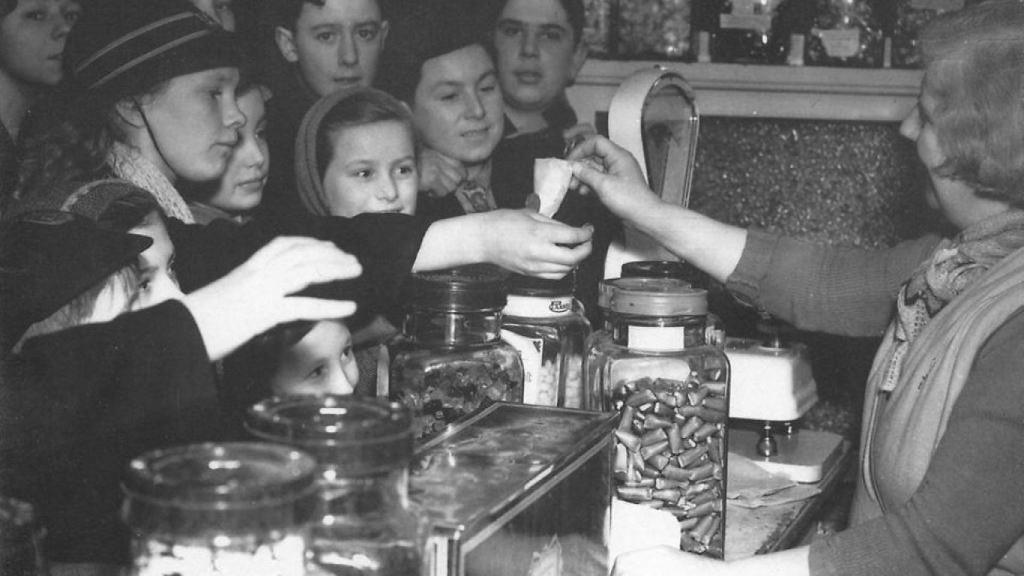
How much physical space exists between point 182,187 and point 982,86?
942 millimetres

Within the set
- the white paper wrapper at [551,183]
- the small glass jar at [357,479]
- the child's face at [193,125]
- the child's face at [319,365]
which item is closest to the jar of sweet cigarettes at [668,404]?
the white paper wrapper at [551,183]

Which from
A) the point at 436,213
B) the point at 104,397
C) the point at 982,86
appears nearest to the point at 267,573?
the point at 104,397

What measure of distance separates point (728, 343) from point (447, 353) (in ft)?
2.73

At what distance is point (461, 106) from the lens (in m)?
1.60

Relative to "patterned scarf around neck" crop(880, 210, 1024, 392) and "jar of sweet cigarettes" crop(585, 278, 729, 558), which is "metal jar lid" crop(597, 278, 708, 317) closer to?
"jar of sweet cigarettes" crop(585, 278, 729, 558)

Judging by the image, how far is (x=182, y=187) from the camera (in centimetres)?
102

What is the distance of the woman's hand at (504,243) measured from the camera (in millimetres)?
1332

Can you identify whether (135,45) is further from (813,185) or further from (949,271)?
(813,185)

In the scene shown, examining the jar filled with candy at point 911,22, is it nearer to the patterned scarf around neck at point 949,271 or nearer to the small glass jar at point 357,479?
the patterned scarf around neck at point 949,271

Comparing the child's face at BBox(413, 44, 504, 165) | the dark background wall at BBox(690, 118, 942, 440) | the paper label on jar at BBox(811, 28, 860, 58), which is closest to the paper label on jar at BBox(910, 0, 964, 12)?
the paper label on jar at BBox(811, 28, 860, 58)

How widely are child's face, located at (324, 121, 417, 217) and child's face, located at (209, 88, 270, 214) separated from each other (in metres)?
0.13

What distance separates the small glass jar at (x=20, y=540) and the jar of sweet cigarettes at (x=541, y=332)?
71 cm

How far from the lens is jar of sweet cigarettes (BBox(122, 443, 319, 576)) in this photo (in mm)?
603

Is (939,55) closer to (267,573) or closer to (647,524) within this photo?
(647,524)
